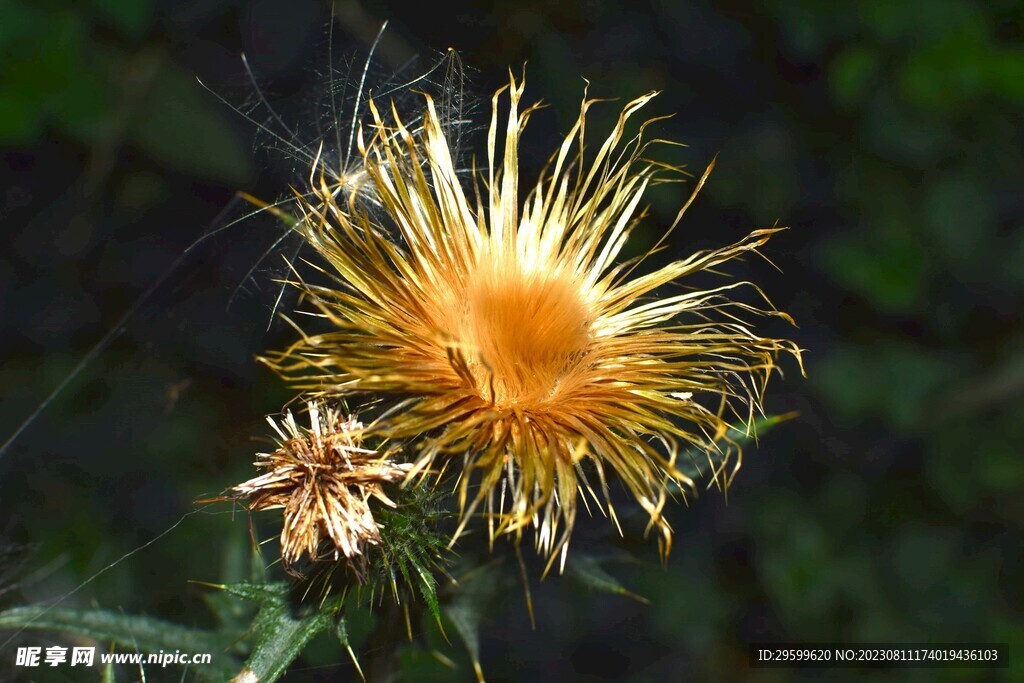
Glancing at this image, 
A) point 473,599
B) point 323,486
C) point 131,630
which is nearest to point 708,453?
point 473,599

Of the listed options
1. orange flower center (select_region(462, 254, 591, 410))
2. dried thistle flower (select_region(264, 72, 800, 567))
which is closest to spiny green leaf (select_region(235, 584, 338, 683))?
dried thistle flower (select_region(264, 72, 800, 567))

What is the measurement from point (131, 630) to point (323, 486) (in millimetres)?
485

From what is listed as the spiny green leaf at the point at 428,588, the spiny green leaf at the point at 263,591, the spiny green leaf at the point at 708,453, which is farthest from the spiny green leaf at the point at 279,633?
the spiny green leaf at the point at 708,453

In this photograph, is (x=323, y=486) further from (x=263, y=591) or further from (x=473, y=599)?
(x=473, y=599)

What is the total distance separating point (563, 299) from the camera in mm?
1335

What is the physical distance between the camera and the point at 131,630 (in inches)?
53.3

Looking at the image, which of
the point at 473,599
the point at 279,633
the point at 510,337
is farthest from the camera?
the point at 473,599

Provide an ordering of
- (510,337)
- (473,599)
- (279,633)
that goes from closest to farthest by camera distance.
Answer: (279,633), (510,337), (473,599)

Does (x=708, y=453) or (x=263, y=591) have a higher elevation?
(x=708, y=453)

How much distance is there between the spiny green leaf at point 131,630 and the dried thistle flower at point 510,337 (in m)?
0.47

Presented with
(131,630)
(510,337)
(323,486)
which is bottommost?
(131,630)

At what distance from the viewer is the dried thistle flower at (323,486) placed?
1104mm

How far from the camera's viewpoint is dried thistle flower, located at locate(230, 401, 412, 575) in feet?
3.62

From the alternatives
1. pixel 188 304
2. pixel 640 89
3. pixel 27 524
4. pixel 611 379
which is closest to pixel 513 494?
→ pixel 611 379
